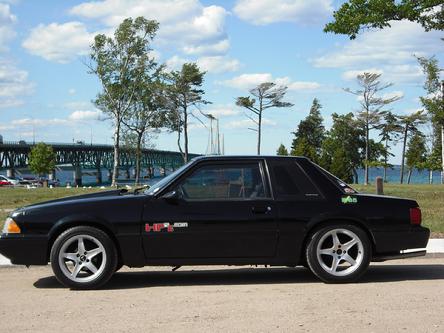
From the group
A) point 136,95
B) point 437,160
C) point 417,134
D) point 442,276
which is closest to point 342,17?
point 442,276

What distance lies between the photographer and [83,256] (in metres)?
6.94

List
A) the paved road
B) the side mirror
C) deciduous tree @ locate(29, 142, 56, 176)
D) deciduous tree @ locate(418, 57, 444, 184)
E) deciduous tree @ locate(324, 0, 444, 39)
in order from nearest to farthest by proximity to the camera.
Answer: the paved road
the side mirror
deciduous tree @ locate(324, 0, 444, 39)
deciduous tree @ locate(418, 57, 444, 184)
deciduous tree @ locate(29, 142, 56, 176)

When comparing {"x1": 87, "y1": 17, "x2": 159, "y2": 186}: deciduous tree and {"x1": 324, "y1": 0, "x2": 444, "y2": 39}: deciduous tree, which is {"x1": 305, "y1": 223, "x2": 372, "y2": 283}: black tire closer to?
{"x1": 324, "y1": 0, "x2": 444, "y2": 39}: deciduous tree

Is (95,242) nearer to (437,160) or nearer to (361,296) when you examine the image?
(361,296)

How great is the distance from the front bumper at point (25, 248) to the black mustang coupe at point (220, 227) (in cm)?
1

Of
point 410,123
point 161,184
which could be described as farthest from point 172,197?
point 410,123

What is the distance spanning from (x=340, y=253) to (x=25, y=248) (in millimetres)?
3477

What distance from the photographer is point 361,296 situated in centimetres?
649

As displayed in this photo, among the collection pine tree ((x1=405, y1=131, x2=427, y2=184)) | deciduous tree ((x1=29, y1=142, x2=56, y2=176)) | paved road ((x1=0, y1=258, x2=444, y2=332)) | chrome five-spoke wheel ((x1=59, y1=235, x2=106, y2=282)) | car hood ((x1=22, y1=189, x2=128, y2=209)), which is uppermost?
pine tree ((x1=405, y1=131, x2=427, y2=184))

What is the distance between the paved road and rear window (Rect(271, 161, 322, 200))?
1014 millimetres

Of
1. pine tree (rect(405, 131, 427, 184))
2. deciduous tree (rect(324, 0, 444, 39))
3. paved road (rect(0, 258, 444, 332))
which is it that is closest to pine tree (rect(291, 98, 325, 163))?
pine tree (rect(405, 131, 427, 184))

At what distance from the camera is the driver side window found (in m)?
7.16

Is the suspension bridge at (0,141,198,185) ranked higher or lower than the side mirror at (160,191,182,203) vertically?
higher

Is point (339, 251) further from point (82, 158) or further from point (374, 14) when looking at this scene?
point (82, 158)
